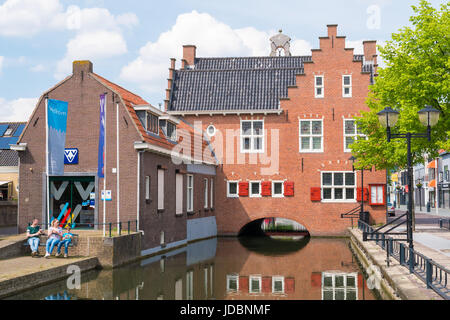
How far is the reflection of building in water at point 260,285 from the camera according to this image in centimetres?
1468

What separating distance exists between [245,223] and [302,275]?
53.3 feet

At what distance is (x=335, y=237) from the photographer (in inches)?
1293

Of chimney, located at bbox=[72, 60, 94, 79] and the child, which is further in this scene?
chimney, located at bbox=[72, 60, 94, 79]

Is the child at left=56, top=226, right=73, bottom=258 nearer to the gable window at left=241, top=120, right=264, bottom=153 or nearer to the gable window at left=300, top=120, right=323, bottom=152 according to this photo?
the gable window at left=241, top=120, right=264, bottom=153

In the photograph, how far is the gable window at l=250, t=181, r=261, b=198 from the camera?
33.8 meters

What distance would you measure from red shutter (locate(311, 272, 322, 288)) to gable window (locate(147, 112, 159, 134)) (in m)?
10.4

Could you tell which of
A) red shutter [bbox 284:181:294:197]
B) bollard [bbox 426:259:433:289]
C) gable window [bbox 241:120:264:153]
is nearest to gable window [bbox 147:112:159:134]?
gable window [bbox 241:120:264:153]

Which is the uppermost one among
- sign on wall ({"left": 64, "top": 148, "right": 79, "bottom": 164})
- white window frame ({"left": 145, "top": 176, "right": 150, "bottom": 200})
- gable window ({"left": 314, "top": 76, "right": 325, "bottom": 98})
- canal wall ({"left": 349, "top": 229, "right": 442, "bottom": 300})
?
gable window ({"left": 314, "top": 76, "right": 325, "bottom": 98})

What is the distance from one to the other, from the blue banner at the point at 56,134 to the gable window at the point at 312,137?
1666cm

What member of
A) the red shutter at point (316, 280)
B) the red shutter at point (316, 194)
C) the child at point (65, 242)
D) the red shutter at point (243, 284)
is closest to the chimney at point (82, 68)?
the child at point (65, 242)

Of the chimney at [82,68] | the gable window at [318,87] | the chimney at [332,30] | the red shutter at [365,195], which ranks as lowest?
the red shutter at [365,195]

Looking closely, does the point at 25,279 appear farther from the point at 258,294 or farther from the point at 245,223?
the point at 245,223

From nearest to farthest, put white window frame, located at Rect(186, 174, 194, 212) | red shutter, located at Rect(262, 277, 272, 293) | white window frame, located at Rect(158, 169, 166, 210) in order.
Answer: red shutter, located at Rect(262, 277, 272, 293) → white window frame, located at Rect(158, 169, 166, 210) → white window frame, located at Rect(186, 174, 194, 212)

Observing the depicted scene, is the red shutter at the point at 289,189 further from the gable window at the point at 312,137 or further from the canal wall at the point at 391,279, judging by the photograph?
the canal wall at the point at 391,279
